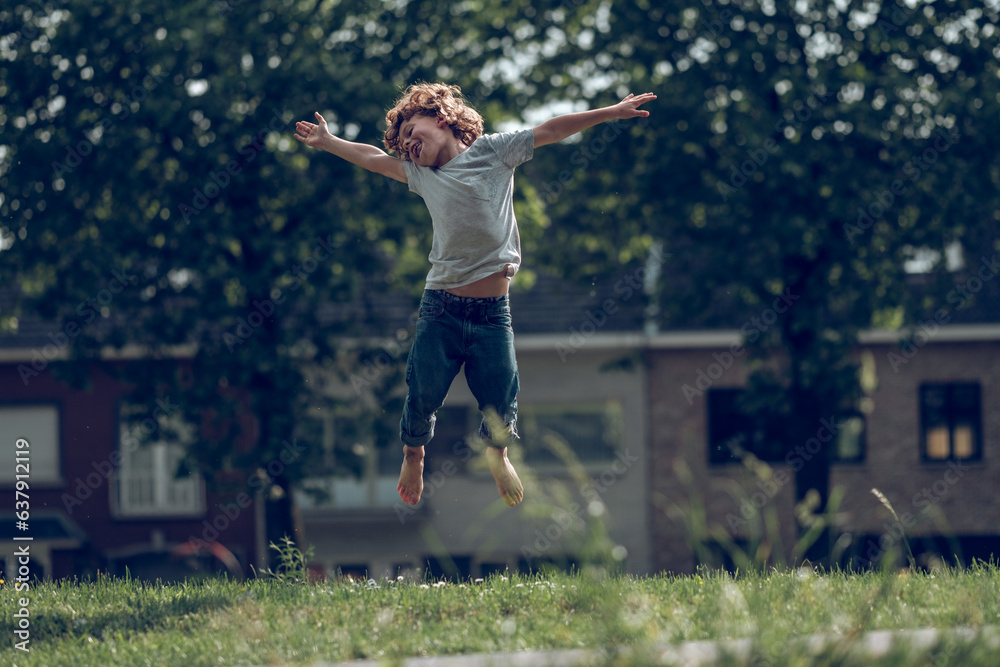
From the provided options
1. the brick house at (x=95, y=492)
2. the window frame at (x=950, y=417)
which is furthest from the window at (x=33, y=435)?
the window frame at (x=950, y=417)

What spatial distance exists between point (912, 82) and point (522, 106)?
5278mm

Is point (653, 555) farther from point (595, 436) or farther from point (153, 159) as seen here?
point (153, 159)

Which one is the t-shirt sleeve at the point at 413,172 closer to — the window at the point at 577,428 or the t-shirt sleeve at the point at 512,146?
the t-shirt sleeve at the point at 512,146

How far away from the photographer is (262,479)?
14.0m

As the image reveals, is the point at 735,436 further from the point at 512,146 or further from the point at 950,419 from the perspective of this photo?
the point at 512,146

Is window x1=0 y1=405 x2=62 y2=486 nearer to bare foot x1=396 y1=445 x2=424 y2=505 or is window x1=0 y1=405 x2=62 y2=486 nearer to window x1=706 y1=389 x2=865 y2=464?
window x1=706 y1=389 x2=865 y2=464

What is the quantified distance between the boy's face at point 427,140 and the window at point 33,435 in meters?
20.0

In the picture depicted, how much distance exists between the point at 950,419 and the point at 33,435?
792 inches

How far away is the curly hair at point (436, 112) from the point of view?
5.56 meters

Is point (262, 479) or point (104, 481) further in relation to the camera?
point (104, 481)

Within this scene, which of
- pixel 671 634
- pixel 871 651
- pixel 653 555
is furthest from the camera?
pixel 653 555

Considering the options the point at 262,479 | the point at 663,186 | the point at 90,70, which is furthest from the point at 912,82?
the point at 90,70

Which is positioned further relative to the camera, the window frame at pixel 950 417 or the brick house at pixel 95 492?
the window frame at pixel 950 417

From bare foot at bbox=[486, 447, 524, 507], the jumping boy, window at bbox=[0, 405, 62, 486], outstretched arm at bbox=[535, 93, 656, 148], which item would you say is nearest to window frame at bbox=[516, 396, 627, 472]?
window at bbox=[0, 405, 62, 486]
